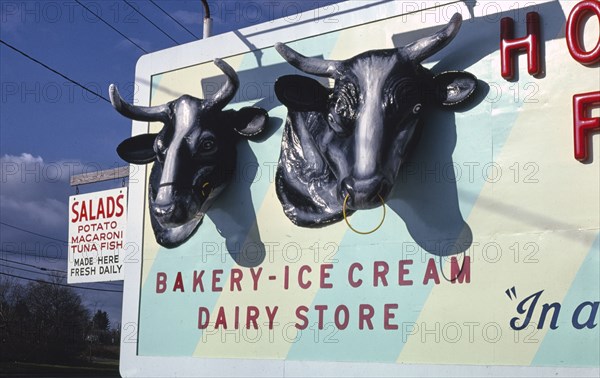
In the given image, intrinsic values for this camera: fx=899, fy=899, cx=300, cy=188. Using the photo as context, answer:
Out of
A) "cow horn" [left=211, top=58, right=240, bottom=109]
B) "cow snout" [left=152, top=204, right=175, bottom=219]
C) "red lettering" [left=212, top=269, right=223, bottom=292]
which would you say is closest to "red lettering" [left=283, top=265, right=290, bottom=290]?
"red lettering" [left=212, top=269, right=223, bottom=292]

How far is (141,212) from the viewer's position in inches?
353

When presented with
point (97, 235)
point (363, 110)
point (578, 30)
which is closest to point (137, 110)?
point (363, 110)

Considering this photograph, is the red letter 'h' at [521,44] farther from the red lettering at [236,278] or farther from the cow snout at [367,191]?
the red lettering at [236,278]

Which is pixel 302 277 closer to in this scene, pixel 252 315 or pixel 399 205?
pixel 252 315

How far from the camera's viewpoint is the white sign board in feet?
44.5

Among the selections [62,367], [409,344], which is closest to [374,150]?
[409,344]

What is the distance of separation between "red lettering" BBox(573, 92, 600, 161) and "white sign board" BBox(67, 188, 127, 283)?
847 cm

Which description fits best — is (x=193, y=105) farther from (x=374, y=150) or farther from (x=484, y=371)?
(x=484, y=371)

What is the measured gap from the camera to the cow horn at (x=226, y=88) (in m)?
7.74

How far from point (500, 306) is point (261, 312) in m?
2.23

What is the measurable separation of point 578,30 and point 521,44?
16.6 inches

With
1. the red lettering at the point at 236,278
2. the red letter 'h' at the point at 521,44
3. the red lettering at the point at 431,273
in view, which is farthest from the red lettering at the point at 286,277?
the red letter 'h' at the point at 521,44

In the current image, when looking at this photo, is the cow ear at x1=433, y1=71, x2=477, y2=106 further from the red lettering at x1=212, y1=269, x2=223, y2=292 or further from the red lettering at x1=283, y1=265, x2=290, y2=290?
the red lettering at x1=212, y1=269, x2=223, y2=292

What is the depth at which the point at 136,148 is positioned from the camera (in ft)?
28.6
